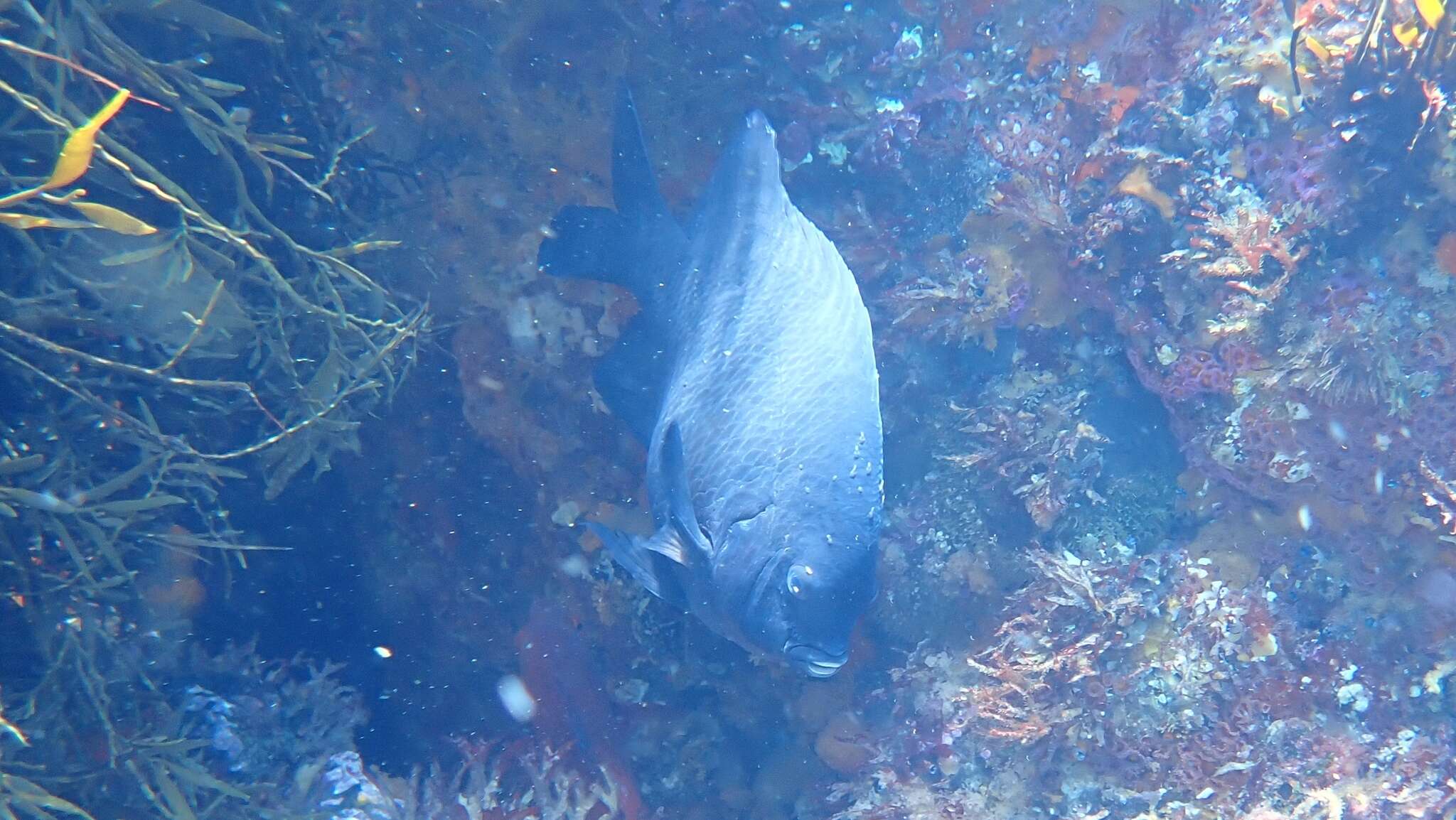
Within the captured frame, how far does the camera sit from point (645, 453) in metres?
4.07

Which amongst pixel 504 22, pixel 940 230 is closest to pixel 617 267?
pixel 504 22

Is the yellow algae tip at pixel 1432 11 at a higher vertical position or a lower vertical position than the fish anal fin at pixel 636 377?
higher

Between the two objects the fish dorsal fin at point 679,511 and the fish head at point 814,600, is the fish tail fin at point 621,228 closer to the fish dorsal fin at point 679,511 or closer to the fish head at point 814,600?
the fish dorsal fin at point 679,511

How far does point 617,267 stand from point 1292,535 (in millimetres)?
3648

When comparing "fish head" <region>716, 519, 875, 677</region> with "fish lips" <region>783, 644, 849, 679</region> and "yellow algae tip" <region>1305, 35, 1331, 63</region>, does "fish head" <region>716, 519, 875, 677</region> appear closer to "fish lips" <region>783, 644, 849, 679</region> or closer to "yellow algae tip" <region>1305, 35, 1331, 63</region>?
"fish lips" <region>783, 644, 849, 679</region>

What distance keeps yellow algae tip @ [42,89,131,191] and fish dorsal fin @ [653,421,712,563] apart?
2.10 metres

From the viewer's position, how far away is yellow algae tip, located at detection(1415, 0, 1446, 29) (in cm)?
320

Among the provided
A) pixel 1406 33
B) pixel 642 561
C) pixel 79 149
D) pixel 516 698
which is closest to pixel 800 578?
pixel 642 561

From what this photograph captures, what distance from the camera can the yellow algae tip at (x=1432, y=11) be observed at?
3199 millimetres

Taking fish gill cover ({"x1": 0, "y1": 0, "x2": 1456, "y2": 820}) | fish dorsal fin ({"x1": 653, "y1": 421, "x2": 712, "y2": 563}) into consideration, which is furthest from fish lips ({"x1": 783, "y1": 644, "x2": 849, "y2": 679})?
fish gill cover ({"x1": 0, "y1": 0, "x2": 1456, "y2": 820})

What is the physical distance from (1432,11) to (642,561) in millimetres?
4210

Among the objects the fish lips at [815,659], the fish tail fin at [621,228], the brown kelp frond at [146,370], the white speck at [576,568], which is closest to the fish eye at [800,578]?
→ the fish lips at [815,659]

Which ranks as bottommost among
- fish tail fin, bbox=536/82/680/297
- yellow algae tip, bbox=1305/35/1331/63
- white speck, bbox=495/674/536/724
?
white speck, bbox=495/674/536/724

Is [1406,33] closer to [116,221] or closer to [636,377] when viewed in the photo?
[636,377]
